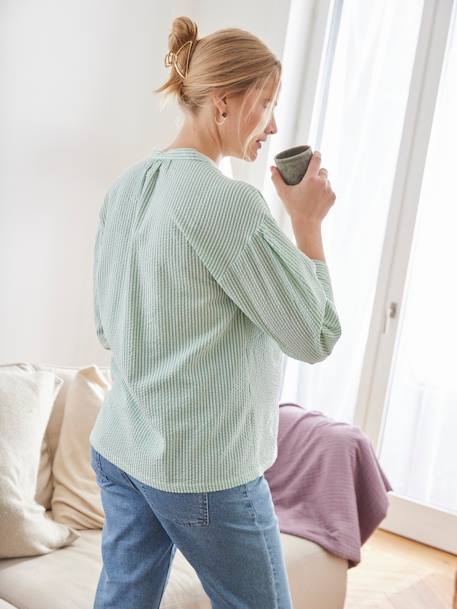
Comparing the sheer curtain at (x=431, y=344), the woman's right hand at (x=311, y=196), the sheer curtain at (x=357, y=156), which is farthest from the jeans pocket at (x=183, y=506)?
the sheer curtain at (x=357, y=156)

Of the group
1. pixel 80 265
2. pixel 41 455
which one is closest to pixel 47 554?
pixel 41 455

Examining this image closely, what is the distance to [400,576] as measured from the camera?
3123 mm

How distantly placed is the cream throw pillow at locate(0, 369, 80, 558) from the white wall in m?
1.25

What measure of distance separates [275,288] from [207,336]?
0.38ft

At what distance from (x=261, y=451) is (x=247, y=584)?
0.62 ft

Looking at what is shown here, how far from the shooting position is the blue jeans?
3.79ft

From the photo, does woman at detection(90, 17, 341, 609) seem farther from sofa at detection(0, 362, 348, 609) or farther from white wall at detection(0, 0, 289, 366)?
white wall at detection(0, 0, 289, 366)

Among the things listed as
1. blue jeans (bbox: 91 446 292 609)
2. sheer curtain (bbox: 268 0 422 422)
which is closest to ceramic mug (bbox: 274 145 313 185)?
blue jeans (bbox: 91 446 292 609)

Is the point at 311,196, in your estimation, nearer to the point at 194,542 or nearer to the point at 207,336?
the point at 207,336

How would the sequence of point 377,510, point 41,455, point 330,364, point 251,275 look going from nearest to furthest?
point 251,275 → point 41,455 → point 377,510 → point 330,364

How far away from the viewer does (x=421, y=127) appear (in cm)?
362

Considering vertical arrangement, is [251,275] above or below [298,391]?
above

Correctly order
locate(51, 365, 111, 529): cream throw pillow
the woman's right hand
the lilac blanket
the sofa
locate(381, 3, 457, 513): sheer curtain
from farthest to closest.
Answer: locate(381, 3, 457, 513): sheer curtain < the lilac blanket < locate(51, 365, 111, 529): cream throw pillow < the sofa < the woman's right hand

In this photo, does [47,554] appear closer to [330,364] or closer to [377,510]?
[377,510]
